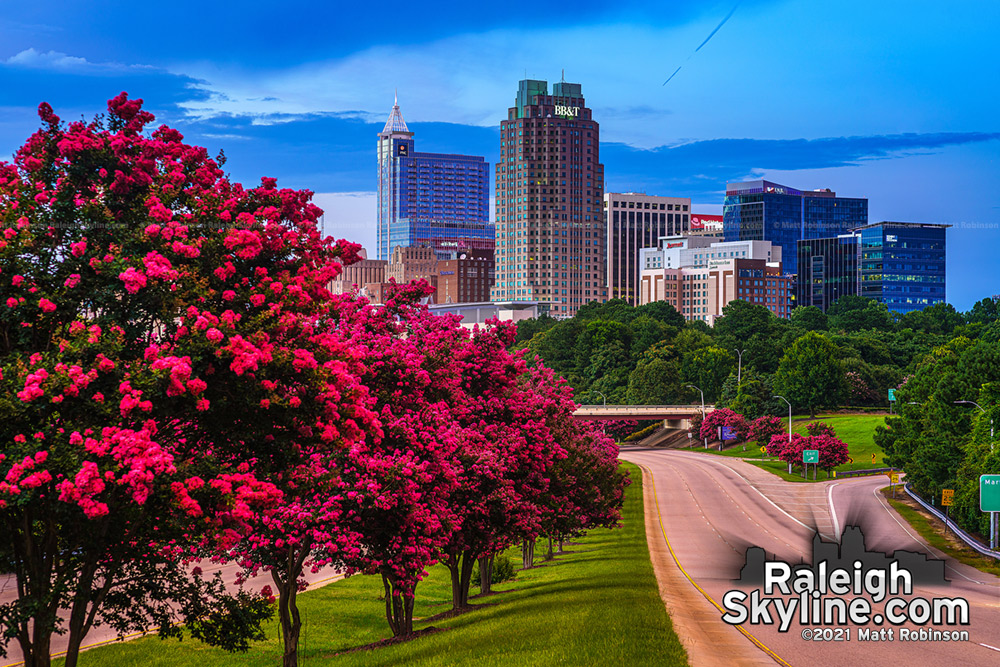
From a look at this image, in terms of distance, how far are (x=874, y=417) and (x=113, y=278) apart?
140153mm

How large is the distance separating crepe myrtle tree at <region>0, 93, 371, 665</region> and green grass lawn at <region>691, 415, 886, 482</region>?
9127cm

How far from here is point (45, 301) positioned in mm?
14641

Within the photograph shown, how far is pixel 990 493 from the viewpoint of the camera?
4800 centimetres

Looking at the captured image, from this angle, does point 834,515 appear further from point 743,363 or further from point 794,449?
point 743,363

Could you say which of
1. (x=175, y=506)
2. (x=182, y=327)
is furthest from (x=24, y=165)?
(x=175, y=506)

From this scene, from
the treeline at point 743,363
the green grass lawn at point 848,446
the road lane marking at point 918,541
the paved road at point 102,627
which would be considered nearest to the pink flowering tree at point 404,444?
the paved road at point 102,627

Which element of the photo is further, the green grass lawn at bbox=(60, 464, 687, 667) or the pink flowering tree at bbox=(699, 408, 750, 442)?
the pink flowering tree at bbox=(699, 408, 750, 442)

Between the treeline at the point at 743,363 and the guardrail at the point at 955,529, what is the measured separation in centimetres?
5835

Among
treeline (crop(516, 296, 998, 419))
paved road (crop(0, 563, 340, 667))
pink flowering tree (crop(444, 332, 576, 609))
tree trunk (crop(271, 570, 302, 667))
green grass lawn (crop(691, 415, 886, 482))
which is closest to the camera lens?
tree trunk (crop(271, 570, 302, 667))

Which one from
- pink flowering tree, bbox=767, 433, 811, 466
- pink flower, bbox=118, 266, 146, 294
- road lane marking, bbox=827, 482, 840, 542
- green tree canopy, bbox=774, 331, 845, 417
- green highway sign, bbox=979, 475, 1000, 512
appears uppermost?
pink flower, bbox=118, 266, 146, 294

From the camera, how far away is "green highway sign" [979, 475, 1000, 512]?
157 ft

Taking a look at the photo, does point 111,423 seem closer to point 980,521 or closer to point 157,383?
point 157,383

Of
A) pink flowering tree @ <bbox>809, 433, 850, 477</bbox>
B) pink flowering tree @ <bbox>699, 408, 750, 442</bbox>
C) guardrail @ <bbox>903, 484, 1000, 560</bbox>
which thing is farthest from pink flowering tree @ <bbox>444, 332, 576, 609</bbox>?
pink flowering tree @ <bbox>699, 408, 750, 442</bbox>

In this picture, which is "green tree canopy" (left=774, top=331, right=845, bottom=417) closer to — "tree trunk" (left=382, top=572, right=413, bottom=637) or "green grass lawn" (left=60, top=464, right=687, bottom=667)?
"green grass lawn" (left=60, top=464, right=687, bottom=667)
